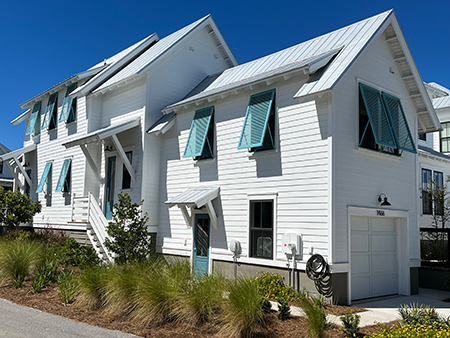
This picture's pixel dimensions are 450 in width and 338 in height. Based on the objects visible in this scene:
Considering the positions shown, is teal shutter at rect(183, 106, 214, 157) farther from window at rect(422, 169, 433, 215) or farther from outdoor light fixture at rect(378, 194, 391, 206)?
window at rect(422, 169, 433, 215)

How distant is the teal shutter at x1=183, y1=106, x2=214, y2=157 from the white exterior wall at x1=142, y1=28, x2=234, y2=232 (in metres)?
2.05

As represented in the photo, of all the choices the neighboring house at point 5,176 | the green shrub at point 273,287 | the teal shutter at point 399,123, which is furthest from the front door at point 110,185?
the neighboring house at point 5,176

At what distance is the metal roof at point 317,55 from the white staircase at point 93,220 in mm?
5182

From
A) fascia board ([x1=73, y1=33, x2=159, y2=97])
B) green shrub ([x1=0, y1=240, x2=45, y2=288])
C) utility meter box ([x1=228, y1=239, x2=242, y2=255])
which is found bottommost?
green shrub ([x1=0, y1=240, x2=45, y2=288])

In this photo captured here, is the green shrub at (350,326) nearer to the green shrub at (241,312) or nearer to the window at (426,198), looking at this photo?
the green shrub at (241,312)

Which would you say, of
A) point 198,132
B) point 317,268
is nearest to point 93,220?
point 198,132

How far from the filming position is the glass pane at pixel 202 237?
1466 centimetres

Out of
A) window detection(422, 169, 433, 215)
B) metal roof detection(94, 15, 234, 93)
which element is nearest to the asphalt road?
metal roof detection(94, 15, 234, 93)

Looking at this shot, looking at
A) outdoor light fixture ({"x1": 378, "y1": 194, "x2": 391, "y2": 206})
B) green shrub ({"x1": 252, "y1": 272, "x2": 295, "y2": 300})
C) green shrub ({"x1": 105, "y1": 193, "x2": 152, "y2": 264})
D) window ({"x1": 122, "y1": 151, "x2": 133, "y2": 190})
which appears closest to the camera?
green shrub ({"x1": 252, "y1": 272, "x2": 295, "y2": 300})

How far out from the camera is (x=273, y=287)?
11.7 meters

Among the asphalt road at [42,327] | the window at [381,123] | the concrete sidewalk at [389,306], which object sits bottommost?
the concrete sidewalk at [389,306]

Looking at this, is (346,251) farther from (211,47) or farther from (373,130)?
(211,47)

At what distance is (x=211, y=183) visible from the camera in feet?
48.3

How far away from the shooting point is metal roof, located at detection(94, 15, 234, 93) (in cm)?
1728
